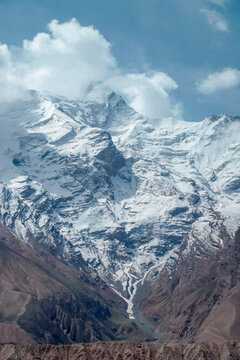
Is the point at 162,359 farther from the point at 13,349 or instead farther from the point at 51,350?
the point at 13,349

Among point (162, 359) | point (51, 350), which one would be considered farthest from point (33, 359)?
point (162, 359)

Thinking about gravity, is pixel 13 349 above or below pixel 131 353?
below

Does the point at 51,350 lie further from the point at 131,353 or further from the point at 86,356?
the point at 131,353

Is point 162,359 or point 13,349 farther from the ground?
point 162,359

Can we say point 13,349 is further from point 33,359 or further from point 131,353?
point 131,353

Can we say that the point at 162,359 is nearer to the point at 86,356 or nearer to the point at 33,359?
the point at 86,356

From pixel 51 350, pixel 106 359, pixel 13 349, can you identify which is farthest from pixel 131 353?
pixel 13 349

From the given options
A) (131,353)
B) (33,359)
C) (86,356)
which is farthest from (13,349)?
(131,353)
